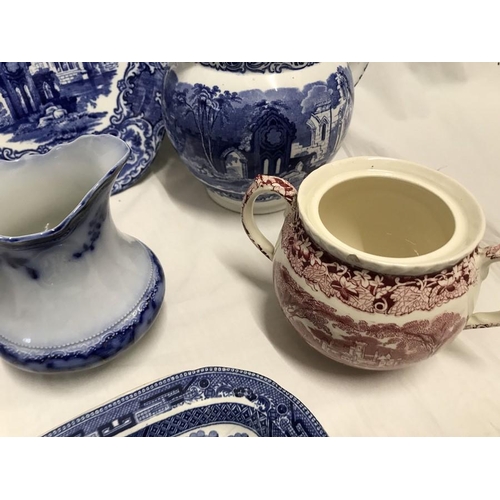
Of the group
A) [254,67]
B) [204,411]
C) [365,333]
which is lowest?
[204,411]

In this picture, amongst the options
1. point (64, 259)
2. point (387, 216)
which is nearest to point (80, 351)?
point (64, 259)

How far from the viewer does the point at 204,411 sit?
1.66ft

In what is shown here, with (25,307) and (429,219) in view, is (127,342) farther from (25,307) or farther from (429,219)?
(429,219)

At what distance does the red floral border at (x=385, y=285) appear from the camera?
0.40 meters

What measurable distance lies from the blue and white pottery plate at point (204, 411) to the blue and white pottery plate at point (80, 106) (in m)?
0.36

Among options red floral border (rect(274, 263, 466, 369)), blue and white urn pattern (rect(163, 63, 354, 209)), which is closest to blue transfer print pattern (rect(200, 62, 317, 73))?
blue and white urn pattern (rect(163, 63, 354, 209))

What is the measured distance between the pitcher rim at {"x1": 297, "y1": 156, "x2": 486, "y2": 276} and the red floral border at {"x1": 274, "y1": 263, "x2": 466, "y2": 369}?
0.05 metres

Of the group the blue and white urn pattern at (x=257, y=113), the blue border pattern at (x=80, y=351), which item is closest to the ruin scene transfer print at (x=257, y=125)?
the blue and white urn pattern at (x=257, y=113)

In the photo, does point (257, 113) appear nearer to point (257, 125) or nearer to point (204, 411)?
point (257, 125)

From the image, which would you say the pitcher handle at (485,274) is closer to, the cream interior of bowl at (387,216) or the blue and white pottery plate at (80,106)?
the cream interior of bowl at (387,216)

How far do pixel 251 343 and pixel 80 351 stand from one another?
0.61 ft

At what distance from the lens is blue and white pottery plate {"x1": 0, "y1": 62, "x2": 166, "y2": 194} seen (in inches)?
27.9

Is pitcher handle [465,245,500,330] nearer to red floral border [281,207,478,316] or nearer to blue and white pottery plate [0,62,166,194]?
red floral border [281,207,478,316]
